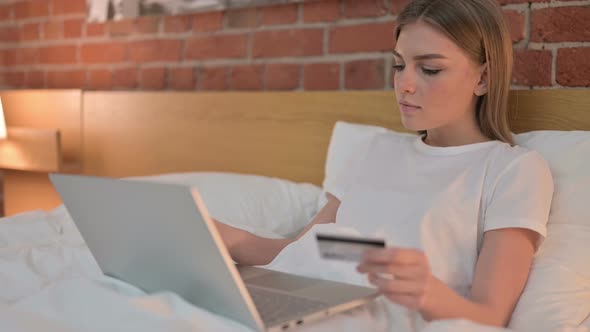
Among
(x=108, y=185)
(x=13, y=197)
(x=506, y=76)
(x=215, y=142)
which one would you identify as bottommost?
(x=13, y=197)

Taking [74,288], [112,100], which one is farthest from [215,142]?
[74,288]

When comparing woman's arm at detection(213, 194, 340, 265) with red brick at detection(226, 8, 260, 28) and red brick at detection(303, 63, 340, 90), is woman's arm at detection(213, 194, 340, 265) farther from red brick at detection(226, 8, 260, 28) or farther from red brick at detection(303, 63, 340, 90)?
red brick at detection(226, 8, 260, 28)

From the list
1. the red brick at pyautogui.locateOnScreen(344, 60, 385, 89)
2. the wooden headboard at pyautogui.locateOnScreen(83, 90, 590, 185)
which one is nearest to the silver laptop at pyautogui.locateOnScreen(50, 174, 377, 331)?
the wooden headboard at pyautogui.locateOnScreen(83, 90, 590, 185)

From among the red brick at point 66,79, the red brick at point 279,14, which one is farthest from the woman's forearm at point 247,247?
the red brick at point 66,79

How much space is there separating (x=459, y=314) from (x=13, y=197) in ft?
7.92

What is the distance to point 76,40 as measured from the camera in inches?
113

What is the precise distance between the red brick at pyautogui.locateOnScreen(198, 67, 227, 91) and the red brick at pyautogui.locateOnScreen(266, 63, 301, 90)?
206mm

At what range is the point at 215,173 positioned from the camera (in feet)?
6.22

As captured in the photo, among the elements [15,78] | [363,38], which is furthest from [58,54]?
[363,38]

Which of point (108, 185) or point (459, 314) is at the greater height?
point (108, 185)

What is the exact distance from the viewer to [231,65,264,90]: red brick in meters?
2.23

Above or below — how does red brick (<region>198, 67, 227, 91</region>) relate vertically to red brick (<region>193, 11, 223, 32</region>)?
below

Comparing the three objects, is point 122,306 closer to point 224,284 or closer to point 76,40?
point 224,284

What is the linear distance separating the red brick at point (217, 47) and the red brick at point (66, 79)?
66cm
